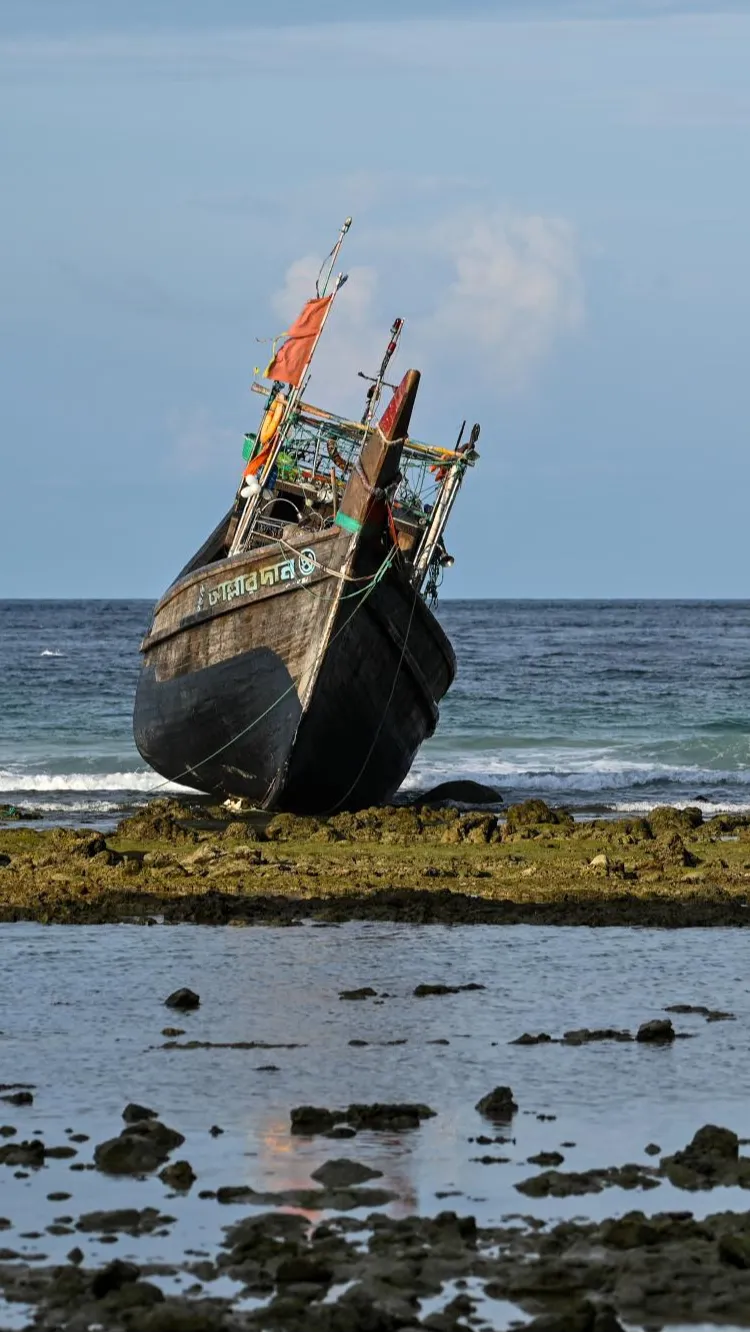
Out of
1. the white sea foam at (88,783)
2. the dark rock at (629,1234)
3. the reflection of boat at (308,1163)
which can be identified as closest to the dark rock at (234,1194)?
the reflection of boat at (308,1163)

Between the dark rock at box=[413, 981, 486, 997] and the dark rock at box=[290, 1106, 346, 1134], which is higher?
the dark rock at box=[413, 981, 486, 997]

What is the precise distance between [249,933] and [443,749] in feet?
78.7

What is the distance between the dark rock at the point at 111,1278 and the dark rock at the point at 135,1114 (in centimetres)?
206

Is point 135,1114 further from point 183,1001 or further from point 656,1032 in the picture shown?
point 656,1032

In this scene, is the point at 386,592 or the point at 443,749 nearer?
the point at 386,592

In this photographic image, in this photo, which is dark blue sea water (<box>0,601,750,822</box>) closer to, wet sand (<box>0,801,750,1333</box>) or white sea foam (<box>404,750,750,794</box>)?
white sea foam (<box>404,750,750,794</box>)

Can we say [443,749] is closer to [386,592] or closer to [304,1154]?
[386,592]

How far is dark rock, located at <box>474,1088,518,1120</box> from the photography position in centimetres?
862

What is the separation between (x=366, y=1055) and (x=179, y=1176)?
2.43m

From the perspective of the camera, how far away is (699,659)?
67.2 metres

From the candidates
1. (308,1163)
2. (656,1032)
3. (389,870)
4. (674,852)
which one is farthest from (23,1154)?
(674,852)

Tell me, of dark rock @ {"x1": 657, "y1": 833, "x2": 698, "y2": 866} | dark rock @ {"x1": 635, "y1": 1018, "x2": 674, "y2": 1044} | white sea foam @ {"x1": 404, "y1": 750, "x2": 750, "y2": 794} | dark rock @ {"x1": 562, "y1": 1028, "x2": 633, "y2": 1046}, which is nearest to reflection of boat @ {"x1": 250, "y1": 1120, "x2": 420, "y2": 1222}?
dark rock @ {"x1": 562, "y1": 1028, "x2": 633, "y2": 1046}

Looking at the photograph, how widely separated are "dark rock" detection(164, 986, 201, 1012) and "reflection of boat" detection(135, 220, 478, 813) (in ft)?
33.7

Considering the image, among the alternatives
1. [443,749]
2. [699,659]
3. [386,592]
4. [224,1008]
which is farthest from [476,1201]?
[699,659]
